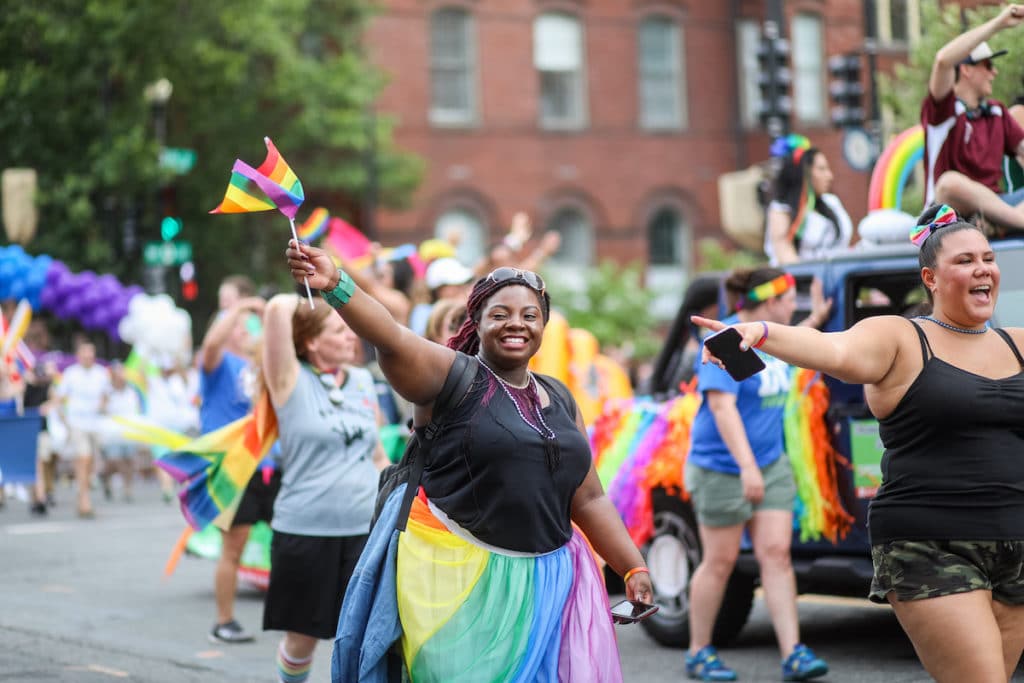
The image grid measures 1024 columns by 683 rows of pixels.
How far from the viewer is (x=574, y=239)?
119ft

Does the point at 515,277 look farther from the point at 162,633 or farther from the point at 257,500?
the point at 162,633

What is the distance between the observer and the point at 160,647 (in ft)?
28.6

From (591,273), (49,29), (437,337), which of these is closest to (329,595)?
(437,337)

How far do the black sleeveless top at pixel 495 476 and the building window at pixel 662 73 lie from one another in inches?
1310

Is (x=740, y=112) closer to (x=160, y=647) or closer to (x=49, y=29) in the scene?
(x=49, y=29)

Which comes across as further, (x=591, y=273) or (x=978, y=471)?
(x=591, y=273)

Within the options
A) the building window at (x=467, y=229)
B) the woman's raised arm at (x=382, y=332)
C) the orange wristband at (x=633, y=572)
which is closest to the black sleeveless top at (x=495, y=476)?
the woman's raised arm at (x=382, y=332)

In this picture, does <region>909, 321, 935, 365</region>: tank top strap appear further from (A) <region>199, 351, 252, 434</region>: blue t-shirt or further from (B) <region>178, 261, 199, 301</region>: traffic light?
(B) <region>178, 261, 199, 301</region>: traffic light

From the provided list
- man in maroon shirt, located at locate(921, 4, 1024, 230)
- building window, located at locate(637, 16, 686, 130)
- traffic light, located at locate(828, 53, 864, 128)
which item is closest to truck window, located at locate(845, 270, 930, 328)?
man in maroon shirt, located at locate(921, 4, 1024, 230)

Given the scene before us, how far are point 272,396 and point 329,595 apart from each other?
0.94 meters

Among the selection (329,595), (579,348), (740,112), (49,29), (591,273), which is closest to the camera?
(329,595)

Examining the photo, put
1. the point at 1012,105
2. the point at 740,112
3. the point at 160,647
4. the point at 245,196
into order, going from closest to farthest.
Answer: the point at 245,196 → the point at 1012,105 → the point at 160,647 → the point at 740,112

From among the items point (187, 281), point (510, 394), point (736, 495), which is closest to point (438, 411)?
point (510, 394)

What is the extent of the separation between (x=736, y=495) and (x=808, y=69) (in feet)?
104
